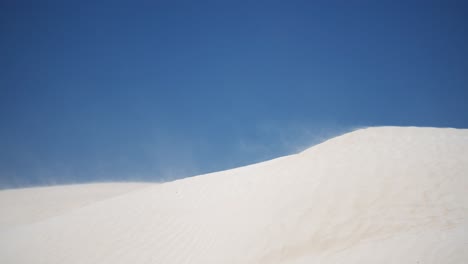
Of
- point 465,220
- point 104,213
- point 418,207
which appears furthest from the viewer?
point 104,213

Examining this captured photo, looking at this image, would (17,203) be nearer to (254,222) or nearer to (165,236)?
(165,236)

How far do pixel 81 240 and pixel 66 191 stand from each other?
1962 cm

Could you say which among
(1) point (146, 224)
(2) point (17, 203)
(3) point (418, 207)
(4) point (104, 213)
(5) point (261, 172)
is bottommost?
(3) point (418, 207)

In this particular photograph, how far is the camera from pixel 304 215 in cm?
1113

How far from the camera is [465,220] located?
8578 millimetres

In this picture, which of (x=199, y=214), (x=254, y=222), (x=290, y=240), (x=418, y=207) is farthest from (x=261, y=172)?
(x=418, y=207)

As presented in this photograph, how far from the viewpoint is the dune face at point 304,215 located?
29.0ft

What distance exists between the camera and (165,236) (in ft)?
41.9

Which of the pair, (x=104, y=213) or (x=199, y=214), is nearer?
(x=199, y=214)

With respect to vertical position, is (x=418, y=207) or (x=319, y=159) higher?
(x=319, y=159)

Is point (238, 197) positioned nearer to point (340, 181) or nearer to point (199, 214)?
point (199, 214)

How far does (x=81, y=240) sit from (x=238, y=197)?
624cm

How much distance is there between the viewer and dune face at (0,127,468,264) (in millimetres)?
8836

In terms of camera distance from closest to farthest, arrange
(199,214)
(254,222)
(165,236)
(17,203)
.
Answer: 1. (254,222)
2. (165,236)
3. (199,214)
4. (17,203)
